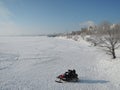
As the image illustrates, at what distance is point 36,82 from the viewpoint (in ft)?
44.4

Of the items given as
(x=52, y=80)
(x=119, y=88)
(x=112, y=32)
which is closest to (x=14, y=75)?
(x=52, y=80)

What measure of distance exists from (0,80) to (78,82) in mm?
7474

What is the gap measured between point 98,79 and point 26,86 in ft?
23.3

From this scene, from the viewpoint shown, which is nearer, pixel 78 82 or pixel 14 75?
pixel 78 82

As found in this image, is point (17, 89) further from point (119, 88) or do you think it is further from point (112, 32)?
point (112, 32)

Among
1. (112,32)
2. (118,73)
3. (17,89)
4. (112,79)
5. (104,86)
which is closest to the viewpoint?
(17,89)

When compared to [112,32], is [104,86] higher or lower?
lower

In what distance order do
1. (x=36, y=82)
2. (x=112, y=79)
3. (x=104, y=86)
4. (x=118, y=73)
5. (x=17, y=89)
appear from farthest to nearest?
(x=118, y=73) → (x=112, y=79) → (x=36, y=82) → (x=104, y=86) → (x=17, y=89)

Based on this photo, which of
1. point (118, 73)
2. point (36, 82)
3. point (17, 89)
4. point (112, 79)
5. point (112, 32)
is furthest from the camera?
point (112, 32)

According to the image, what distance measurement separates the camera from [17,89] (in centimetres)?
1188

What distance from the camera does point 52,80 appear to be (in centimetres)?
1418

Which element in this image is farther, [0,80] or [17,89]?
[0,80]

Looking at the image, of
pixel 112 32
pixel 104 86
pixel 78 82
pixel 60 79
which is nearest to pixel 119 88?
pixel 104 86

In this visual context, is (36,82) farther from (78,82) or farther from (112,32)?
(112,32)
